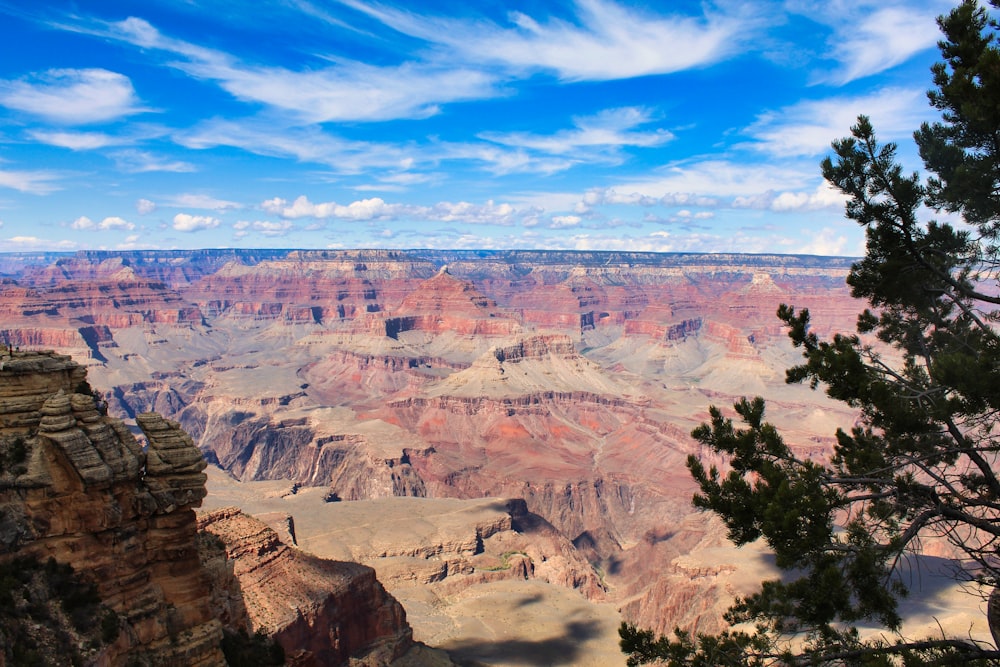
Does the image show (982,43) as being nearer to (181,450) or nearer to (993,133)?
(993,133)

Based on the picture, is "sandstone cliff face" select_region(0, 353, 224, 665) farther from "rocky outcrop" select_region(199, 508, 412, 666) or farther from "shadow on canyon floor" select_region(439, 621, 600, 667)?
"shadow on canyon floor" select_region(439, 621, 600, 667)

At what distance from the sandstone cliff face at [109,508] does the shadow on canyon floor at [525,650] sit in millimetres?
32254

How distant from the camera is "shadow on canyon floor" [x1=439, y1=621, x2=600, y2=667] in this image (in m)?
48.0

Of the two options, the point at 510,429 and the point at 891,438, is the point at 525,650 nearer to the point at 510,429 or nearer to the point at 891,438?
the point at 891,438

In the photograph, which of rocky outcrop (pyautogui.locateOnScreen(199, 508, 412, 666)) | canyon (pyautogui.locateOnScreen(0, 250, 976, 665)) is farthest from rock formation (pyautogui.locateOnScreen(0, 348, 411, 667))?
rocky outcrop (pyautogui.locateOnScreen(199, 508, 412, 666))

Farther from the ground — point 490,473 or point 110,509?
point 110,509

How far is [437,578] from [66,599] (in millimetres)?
51727

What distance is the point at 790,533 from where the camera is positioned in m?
11.9

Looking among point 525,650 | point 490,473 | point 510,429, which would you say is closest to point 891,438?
point 525,650

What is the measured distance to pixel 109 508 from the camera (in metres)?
17.0

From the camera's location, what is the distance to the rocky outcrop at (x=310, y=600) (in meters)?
33.7

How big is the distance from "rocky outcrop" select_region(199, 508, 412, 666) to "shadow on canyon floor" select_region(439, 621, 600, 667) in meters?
9.45

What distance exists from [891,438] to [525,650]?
43205mm

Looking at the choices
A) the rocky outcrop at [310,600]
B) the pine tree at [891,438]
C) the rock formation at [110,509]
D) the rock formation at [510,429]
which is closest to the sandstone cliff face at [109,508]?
the rock formation at [110,509]
